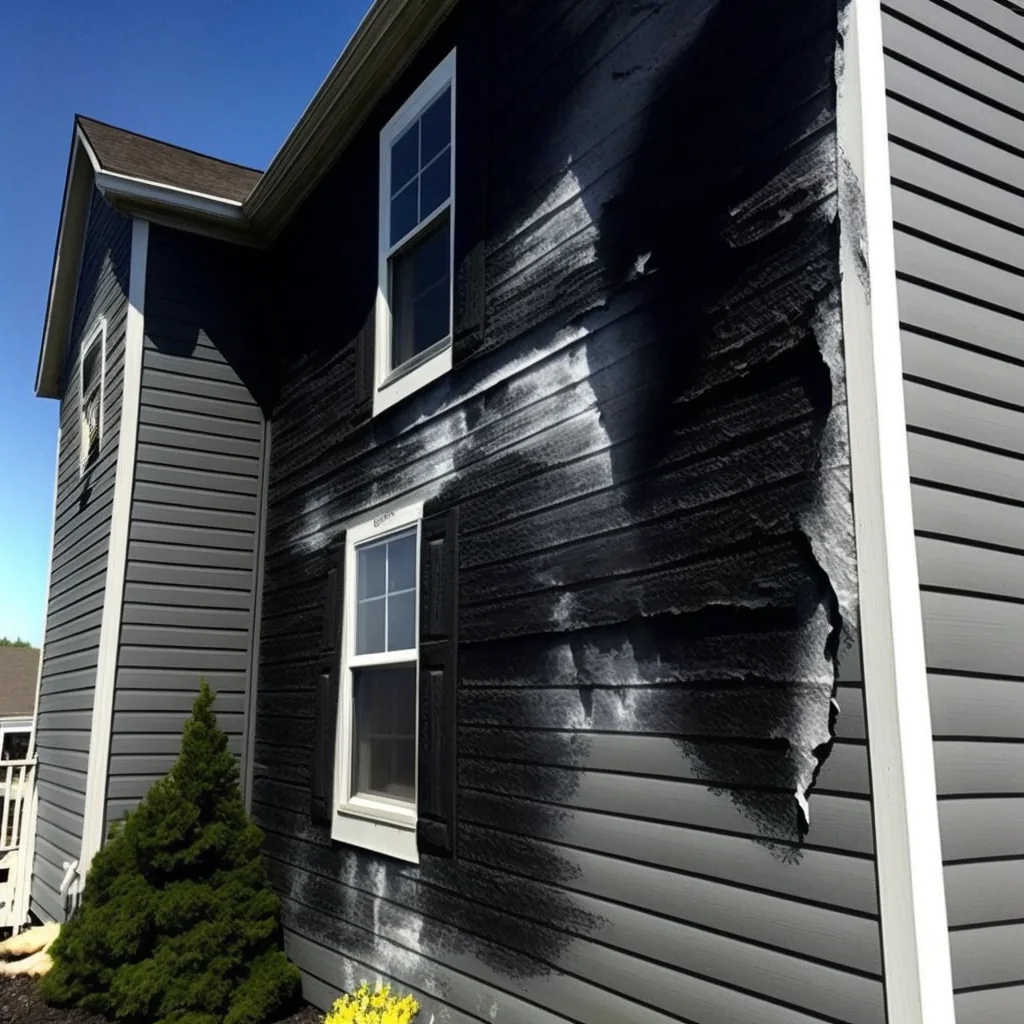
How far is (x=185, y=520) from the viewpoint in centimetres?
717

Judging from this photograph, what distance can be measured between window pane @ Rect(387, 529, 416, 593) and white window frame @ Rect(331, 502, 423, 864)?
0.22ft

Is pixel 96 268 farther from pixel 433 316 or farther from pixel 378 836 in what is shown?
pixel 378 836

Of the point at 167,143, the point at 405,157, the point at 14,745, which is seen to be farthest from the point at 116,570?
the point at 14,745

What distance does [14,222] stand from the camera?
627 inches

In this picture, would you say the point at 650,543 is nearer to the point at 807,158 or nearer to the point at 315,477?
the point at 807,158

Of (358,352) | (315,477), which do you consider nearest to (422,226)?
(358,352)

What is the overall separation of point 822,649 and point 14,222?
16670 mm

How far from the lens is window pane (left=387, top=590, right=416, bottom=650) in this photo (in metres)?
5.30

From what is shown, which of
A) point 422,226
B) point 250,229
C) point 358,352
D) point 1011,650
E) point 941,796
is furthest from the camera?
point 250,229

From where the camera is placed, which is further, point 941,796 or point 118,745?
point 118,745

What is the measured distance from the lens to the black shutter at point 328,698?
575cm

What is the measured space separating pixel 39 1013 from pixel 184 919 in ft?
3.63

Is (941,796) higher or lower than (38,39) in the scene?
lower

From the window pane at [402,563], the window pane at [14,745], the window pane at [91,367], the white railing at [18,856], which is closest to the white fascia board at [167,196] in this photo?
the window pane at [91,367]
